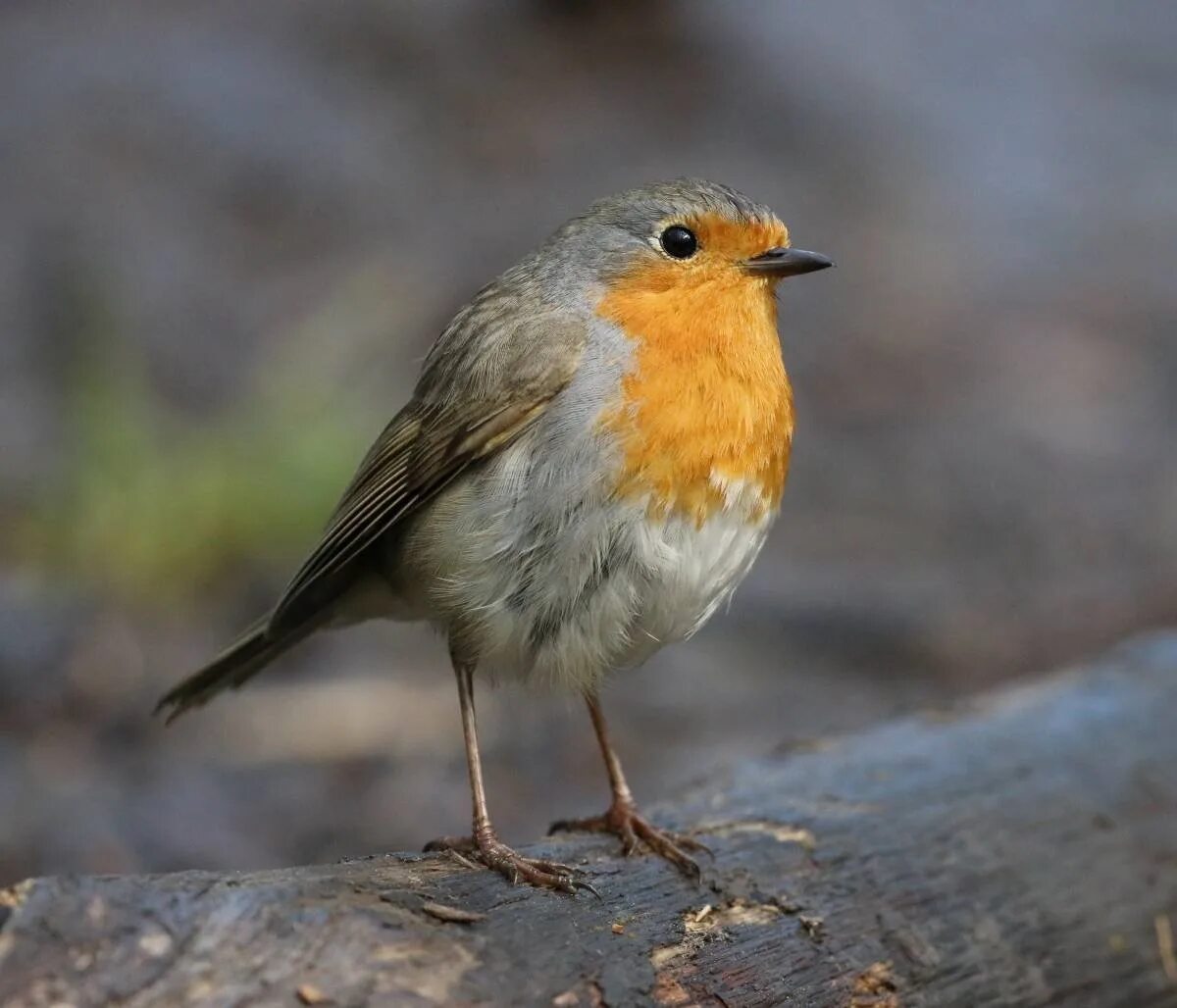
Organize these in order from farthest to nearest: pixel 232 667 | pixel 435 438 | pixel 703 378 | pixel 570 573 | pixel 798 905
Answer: pixel 232 667 < pixel 435 438 < pixel 703 378 < pixel 570 573 < pixel 798 905

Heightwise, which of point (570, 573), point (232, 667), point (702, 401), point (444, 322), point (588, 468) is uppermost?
point (444, 322)

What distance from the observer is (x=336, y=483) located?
243 inches

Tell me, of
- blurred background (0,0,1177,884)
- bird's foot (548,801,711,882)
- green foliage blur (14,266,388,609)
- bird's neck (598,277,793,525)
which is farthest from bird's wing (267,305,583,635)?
green foliage blur (14,266,388,609)

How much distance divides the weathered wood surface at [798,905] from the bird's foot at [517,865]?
60 millimetres

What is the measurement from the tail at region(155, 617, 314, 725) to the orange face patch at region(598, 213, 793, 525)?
106 centimetres

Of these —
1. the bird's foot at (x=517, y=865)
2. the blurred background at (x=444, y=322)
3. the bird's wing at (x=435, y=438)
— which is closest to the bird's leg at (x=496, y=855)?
the bird's foot at (x=517, y=865)

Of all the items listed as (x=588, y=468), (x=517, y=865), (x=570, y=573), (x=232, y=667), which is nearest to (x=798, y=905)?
(x=517, y=865)

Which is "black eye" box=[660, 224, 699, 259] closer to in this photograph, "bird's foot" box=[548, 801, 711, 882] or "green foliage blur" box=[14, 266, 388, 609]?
"bird's foot" box=[548, 801, 711, 882]

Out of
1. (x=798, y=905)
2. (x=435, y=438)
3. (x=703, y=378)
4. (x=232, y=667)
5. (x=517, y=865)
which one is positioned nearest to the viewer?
(x=517, y=865)

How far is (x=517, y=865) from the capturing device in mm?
2965

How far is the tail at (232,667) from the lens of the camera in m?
3.74

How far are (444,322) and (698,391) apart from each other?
4963mm

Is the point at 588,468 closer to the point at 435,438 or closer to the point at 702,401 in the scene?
the point at 702,401

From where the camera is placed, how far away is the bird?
10.6 ft
